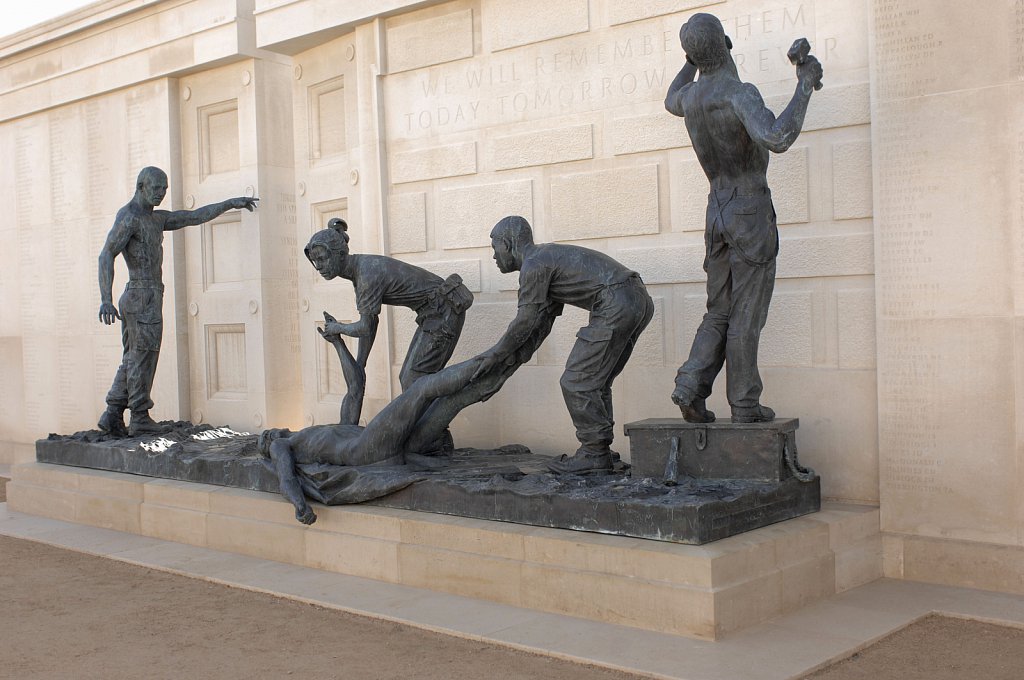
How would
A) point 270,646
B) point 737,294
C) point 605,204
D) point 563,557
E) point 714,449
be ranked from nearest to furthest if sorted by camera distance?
1. point 270,646
2. point 563,557
3. point 714,449
4. point 737,294
5. point 605,204

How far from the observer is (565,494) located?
5.69m

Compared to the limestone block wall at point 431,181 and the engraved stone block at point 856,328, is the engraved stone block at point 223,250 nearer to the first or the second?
the limestone block wall at point 431,181

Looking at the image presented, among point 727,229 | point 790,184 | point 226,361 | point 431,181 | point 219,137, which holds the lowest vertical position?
point 226,361

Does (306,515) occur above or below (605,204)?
below

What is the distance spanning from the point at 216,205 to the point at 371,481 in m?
4.28

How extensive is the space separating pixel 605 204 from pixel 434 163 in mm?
1758

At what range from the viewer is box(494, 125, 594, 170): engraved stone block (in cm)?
784

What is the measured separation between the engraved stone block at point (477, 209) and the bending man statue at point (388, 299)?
0.98 meters

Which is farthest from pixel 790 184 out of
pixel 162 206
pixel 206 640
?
pixel 162 206

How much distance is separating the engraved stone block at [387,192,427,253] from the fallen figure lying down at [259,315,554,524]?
7.49 ft

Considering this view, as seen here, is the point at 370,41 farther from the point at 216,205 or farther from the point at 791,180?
the point at 791,180

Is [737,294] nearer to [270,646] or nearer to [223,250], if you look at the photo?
[270,646]

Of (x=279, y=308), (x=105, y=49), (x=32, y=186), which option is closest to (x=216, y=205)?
(x=279, y=308)

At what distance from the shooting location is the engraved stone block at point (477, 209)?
826cm
